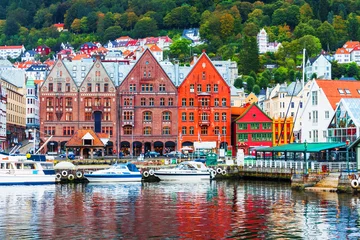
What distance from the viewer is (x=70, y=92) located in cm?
12038

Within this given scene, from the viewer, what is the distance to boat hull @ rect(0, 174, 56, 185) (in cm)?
7962

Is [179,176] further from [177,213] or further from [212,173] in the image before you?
[177,213]

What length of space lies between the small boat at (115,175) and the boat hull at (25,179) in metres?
4.73

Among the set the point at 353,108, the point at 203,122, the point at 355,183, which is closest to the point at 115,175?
the point at 353,108

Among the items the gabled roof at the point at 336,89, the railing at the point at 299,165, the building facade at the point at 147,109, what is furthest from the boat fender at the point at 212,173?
the building facade at the point at 147,109

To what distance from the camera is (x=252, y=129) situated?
122 metres

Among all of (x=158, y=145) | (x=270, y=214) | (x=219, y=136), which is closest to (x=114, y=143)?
(x=158, y=145)

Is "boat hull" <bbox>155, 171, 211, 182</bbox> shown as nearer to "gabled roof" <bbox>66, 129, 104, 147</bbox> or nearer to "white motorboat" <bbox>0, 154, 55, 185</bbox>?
"white motorboat" <bbox>0, 154, 55, 185</bbox>

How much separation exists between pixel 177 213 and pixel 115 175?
32.3 m

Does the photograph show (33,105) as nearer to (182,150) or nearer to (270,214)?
(182,150)

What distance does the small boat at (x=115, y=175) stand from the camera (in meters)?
84.2

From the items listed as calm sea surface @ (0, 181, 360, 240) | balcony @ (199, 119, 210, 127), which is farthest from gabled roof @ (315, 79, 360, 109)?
balcony @ (199, 119, 210, 127)

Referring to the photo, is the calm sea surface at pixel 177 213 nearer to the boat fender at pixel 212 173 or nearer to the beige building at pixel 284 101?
the boat fender at pixel 212 173

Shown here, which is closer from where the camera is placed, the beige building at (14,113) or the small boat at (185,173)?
the small boat at (185,173)
